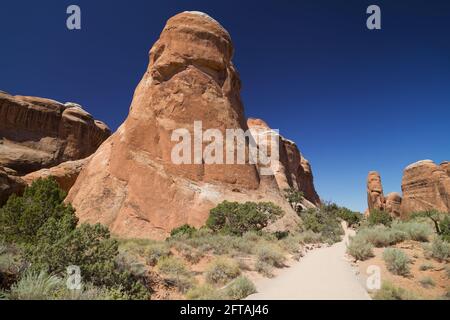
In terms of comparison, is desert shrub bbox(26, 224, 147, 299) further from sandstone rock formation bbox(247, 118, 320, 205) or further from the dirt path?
sandstone rock formation bbox(247, 118, 320, 205)

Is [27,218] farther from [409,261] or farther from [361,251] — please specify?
[409,261]

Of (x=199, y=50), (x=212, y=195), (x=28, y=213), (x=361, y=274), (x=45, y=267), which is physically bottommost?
(x=361, y=274)

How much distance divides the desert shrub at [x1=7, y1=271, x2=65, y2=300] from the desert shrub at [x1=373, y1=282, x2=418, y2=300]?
6300 millimetres

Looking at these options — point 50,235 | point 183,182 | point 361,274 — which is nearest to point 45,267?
point 50,235

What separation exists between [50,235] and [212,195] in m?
14.6

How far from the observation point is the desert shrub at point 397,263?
790 cm

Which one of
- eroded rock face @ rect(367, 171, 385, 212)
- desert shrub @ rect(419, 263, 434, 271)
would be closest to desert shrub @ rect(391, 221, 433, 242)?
desert shrub @ rect(419, 263, 434, 271)

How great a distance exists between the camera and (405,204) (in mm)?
39375

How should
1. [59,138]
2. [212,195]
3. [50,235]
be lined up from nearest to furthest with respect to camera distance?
[50,235] → [212,195] → [59,138]

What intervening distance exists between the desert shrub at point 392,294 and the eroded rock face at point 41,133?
39.3m

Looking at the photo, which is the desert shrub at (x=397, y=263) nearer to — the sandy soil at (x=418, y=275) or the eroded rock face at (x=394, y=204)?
the sandy soil at (x=418, y=275)

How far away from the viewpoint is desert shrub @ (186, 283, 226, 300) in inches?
238

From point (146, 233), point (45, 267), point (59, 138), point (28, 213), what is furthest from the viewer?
point (59, 138)
